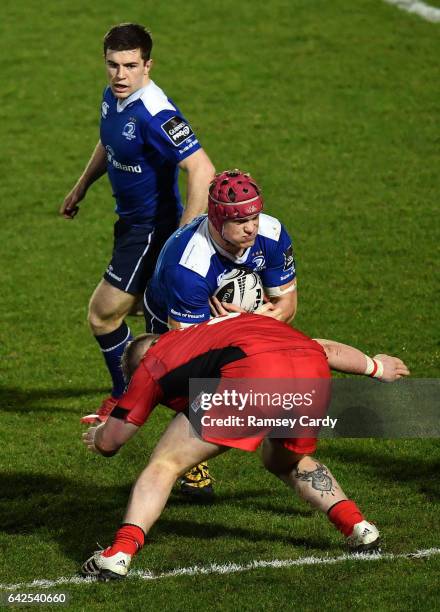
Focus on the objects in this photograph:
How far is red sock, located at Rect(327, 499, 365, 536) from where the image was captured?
691 centimetres

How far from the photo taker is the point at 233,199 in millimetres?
7199

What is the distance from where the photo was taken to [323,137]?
17000 mm

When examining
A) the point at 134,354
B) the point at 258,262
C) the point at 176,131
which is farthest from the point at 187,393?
the point at 176,131

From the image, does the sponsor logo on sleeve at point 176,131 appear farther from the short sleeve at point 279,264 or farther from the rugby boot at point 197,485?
the rugby boot at point 197,485

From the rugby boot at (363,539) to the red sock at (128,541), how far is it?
1.19 metres

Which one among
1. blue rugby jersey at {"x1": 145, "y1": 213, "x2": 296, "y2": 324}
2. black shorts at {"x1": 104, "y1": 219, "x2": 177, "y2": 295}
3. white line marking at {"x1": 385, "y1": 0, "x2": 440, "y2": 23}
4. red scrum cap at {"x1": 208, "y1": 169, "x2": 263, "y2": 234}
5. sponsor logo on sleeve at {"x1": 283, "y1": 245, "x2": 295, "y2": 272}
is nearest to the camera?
red scrum cap at {"x1": 208, "y1": 169, "x2": 263, "y2": 234}

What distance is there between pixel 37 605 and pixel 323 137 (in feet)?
37.7

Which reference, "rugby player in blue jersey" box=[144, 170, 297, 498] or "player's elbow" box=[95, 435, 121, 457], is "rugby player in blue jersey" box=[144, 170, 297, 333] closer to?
"rugby player in blue jersey" box=[144, 170, 297, 498]

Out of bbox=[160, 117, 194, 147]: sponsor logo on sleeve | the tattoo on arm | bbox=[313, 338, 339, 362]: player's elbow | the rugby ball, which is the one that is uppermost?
bbox=[160, 117, 194, 147]: sponsor logo on sleeve

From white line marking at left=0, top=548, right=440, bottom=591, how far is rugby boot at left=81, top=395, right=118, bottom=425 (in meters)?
3.01

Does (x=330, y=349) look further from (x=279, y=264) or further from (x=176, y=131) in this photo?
(x=176, y=131)

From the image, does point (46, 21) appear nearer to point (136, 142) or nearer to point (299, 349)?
point (136, 142)

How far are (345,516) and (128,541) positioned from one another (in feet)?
4.08

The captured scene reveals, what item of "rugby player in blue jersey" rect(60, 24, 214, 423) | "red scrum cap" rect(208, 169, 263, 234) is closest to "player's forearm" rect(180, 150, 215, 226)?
"rugby player in blue jersey" rect(60, 24, 214, 423)
